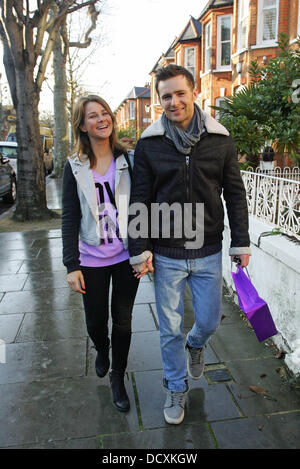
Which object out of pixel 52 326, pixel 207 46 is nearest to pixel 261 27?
pixel 207 46

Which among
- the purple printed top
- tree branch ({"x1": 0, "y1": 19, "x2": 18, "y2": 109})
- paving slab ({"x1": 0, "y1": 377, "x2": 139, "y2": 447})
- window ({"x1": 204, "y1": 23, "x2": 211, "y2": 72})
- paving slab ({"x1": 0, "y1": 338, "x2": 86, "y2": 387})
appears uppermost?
window ({"x1": 204, "y1": 23, "x2": 211, "y2": 72})

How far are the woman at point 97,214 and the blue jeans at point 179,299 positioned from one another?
0.23 m

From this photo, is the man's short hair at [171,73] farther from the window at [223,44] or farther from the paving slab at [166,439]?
the window at [223,44]

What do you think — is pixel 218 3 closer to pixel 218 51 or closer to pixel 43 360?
pixel 218 51

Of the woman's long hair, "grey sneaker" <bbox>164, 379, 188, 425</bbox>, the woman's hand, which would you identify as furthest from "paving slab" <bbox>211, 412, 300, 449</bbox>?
the woman's long hair

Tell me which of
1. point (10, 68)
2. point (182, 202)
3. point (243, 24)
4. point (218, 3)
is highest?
point (218, 3)

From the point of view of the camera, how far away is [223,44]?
814 inches

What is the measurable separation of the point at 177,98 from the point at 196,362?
1.76 metres

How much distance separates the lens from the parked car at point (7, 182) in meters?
11.5

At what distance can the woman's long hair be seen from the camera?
2.52m

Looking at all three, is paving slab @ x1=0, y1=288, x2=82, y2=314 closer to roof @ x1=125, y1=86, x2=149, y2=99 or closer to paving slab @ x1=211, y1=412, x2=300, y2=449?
paving slab @ x1=211, y1=412, x2=300, y2=449

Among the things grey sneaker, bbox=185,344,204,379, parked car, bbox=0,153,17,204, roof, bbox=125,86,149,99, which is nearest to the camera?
grey sneaker, bbox=185,344,204,379

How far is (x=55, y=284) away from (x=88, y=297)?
107 inches

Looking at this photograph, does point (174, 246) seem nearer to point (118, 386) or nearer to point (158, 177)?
point (158, 177)
